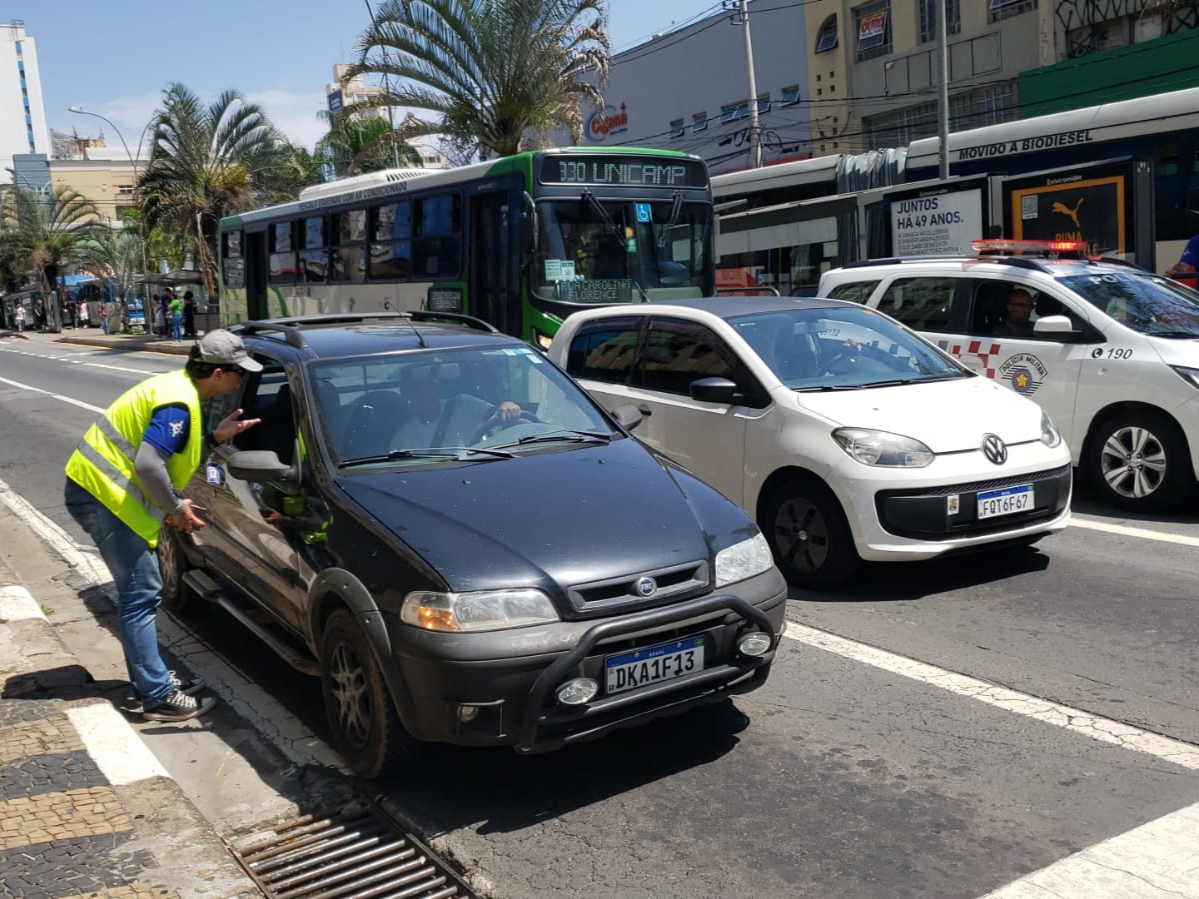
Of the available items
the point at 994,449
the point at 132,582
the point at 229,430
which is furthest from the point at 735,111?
the point at 132,582

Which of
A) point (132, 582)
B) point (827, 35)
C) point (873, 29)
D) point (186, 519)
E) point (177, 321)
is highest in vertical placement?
point (827, 35)

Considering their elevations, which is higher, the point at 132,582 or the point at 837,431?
the point at 837,431

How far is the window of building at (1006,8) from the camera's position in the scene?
97.1ft

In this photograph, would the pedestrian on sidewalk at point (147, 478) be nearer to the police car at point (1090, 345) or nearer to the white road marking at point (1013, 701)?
the white road marking at point (1013, 701)

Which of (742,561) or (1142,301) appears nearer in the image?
(742,561)

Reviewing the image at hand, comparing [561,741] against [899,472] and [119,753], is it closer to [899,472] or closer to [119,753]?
[119,753]

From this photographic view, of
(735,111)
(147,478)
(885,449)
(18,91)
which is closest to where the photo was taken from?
(147,478)

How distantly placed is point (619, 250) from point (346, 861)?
10.1 m

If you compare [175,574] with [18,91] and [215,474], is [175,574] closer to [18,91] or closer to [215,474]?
[215,474]

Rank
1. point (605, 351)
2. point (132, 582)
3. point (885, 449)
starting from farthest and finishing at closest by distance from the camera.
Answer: point (605, 351)
point (885, 449)
point (132, 582)

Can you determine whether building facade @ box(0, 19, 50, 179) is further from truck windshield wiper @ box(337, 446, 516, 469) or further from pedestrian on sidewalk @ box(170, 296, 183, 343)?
truck windshield wiper @ box(337, 446, 516, 469)

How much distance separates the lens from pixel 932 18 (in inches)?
1270

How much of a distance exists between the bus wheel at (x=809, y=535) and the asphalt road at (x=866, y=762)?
0.51 ft

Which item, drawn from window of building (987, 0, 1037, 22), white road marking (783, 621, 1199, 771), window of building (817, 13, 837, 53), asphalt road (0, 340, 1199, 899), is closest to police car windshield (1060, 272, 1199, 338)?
asphalt road (0, 340, 1199, 899)
